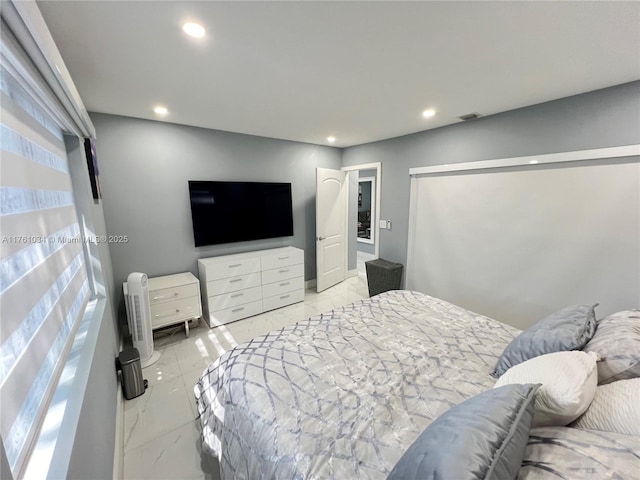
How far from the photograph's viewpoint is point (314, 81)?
1847mm

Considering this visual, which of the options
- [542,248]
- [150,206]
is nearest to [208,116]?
[150,206]

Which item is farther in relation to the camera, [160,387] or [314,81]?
[160,387]

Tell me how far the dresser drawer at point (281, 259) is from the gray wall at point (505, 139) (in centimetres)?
132

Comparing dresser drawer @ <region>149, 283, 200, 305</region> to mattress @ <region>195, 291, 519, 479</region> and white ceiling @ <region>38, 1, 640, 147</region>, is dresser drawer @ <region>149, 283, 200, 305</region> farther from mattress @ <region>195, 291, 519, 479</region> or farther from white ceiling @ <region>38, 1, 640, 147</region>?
white ceiling @ <region>38, 1, 640, 147</region>

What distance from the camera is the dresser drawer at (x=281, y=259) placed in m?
3.33

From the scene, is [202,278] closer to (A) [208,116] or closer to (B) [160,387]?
(B) [160,387]

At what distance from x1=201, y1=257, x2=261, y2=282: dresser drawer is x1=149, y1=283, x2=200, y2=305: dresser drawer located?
20cm

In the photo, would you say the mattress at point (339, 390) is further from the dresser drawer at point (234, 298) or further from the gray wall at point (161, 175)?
the gray wall at point (161, 175)

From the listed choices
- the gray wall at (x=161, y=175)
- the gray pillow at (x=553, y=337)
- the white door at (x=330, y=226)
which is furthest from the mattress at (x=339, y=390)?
the white door at (x=330, y=226)

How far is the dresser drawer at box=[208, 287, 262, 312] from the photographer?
2979mm

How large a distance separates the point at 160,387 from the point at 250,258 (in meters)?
1.55

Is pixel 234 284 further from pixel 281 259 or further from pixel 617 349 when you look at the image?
pixel 617 349

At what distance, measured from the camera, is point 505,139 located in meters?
2.55

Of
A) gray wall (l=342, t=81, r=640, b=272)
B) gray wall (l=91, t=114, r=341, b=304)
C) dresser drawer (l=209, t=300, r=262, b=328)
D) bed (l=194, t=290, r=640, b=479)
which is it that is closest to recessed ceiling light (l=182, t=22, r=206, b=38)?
bed (l=194, t=290, r=640, b=479)
